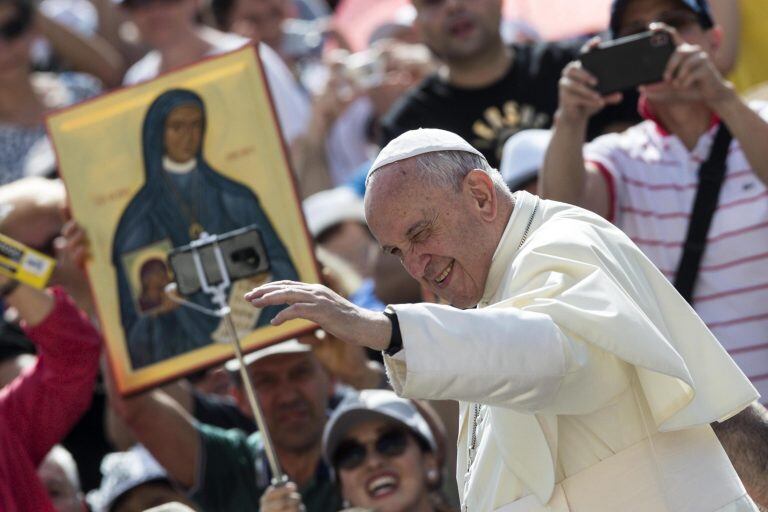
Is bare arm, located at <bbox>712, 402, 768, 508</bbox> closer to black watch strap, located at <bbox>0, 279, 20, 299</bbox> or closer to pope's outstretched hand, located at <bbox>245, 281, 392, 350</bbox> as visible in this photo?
pope's outstretched hand, located at <bbox>245, 281, 392, 350</bbox>

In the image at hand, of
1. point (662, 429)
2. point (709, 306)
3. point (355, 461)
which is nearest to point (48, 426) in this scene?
point (355, 461)

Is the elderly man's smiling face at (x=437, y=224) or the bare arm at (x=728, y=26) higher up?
the elderly man's smiling face at (x=437, y=224)

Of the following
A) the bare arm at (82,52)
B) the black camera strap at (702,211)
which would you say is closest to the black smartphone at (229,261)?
the black camera strap at (702,211)

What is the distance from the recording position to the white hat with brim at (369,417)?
605 centimetres

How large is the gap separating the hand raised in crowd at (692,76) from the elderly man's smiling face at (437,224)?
1.77 meters

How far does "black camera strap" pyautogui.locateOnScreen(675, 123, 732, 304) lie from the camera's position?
553 centimetres

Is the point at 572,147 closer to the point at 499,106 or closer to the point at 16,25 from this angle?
the point at 499,106

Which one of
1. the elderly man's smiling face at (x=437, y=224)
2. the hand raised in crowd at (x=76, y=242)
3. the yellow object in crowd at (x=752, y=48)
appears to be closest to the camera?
the elderly man's smiling face at (x=437, y=224)

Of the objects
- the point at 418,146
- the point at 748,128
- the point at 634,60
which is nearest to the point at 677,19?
the point at 634,60

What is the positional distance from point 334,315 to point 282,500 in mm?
1981

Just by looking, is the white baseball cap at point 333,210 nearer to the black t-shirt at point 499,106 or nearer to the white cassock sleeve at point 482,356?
the black t-shirt at point 499,106

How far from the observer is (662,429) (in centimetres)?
379

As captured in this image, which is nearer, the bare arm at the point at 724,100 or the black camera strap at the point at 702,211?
the bare arm at the point at 724,100

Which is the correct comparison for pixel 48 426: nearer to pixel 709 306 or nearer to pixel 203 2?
pixel 709 306
